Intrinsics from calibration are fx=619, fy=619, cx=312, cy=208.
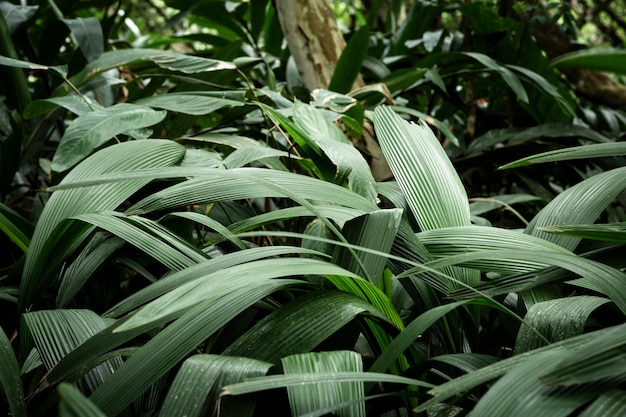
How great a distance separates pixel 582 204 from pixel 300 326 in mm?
325

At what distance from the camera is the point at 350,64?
130cm

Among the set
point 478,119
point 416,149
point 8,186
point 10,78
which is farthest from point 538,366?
point 478,119

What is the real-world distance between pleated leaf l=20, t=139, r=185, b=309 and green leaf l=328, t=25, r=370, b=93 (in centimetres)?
61

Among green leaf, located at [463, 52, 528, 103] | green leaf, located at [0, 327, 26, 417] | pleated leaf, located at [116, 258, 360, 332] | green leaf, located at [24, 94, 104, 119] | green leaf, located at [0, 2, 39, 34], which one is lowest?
green leaf, located at [0, 327, 26, 417]

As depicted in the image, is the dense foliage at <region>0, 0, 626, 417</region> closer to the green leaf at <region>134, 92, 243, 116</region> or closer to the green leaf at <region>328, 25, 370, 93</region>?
the green leaf at <region>134, 92, 243, 116</region>

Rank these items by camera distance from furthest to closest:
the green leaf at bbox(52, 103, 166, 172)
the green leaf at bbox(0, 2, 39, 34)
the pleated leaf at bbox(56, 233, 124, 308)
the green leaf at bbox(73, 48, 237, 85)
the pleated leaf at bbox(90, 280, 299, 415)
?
the green leaf at bbox(0, 2, 39, 34), the green leaf at bbox(73, 48, 237, 85), the green leaf at bbox(52, 103, 166, 172), the pleated leaf at bbox(56, 233, 124, 308), the pleated leaf at bbox(90, 280, 299, 415)

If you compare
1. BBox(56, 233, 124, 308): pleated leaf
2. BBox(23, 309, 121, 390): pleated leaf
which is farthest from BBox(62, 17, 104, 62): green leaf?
BBox(23, 309, 121, 390): pleated leaf

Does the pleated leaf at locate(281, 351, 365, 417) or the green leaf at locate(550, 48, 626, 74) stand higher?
the green leaf at locate(550, 48, 626, 74)

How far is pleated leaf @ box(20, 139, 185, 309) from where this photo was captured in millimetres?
606

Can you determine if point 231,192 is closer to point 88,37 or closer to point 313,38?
point 88,37

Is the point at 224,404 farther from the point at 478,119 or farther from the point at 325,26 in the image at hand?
the point at 478,119

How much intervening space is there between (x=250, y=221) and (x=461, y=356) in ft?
0.85

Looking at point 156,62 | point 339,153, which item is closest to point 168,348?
point 339,153

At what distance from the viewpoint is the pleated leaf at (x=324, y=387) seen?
1.31ft
